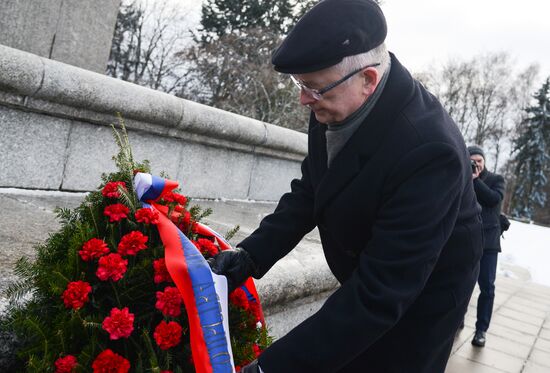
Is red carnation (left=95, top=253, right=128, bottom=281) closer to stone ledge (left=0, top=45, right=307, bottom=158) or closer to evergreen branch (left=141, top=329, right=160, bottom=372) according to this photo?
evergreen branch (left=141, top=329, right=160, bottom=372)

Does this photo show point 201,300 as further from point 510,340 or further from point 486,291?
point 510,340

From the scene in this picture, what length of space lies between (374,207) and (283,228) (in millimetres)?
495

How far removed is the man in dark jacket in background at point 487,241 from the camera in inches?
215

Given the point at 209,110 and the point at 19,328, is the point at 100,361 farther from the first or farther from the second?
the point at 209,110

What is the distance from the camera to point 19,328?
158 centimetres

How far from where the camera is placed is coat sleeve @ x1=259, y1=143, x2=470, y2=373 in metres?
1.37

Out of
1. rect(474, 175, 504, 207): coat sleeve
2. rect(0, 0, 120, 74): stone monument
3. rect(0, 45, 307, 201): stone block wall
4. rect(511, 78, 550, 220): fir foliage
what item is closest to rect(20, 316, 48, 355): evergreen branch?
rect(0, 45, 307, 201): stone block wall

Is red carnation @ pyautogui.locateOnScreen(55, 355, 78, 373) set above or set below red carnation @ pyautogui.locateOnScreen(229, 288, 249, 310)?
below

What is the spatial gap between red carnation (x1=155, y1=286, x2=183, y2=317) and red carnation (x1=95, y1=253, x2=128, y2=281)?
0.13m

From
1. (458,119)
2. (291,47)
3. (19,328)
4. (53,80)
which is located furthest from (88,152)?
(458,119)

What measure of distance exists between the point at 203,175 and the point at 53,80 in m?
2.14

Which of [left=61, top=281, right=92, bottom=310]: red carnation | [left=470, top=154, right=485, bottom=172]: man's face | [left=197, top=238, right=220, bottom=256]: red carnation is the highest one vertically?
[left=470, top=154, right=485, bottom=172]: man's face

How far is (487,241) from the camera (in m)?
5.58

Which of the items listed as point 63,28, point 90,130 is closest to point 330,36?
point 90,130
